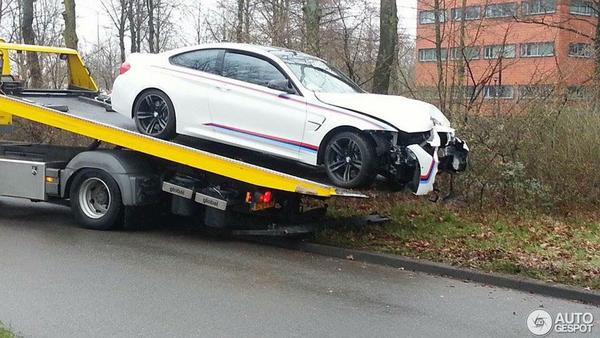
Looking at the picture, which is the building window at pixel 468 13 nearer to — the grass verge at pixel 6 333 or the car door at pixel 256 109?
the car door at pixel 256 109

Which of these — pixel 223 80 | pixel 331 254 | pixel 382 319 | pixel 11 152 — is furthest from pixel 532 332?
pixel 11 152

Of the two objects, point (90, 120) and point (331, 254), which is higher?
point (90, 120)

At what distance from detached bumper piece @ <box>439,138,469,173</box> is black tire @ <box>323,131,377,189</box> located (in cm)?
126

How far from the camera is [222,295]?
693 centimetres

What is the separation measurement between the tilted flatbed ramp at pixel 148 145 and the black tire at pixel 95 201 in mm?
648

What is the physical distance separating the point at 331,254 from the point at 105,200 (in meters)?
3.50

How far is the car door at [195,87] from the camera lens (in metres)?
9.14

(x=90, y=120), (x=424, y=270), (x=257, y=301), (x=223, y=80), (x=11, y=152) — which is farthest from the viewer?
(x=11, y=152)

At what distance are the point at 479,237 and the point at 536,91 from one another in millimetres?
4355

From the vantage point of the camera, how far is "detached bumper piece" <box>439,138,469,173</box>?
29.8 feet

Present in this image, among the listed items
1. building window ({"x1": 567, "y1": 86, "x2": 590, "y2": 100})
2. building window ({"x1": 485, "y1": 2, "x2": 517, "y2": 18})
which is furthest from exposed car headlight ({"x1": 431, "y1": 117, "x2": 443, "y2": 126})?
building window ({"x1": 485, "y1": 2, "x2": 517, "y2": 18})

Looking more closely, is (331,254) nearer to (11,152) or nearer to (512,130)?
(512,130)

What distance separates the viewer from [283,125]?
8.62 m

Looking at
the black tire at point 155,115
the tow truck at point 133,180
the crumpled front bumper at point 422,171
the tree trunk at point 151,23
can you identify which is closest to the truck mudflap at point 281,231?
the tow truck at point 133,180
